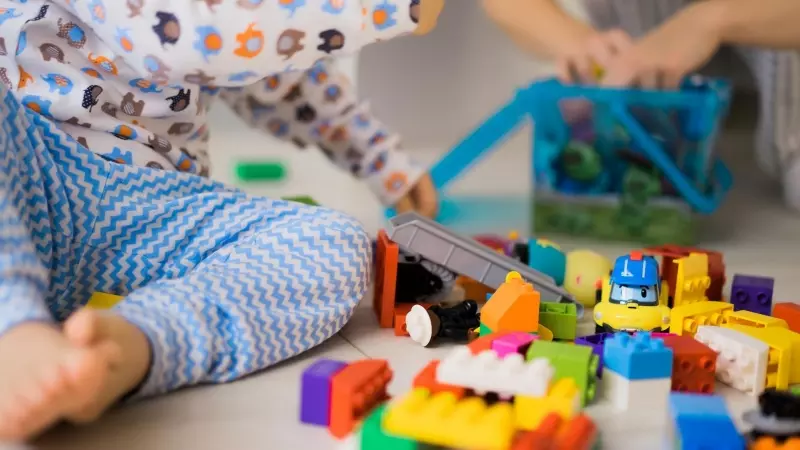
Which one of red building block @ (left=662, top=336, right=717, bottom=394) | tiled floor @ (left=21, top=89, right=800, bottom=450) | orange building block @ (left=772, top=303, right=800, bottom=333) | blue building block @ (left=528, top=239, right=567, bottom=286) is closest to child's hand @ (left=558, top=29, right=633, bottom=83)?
tiled floor @ (left=21, top=89, right=800, bottom=450)

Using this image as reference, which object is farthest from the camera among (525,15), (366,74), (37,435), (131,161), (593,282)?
(366,74)

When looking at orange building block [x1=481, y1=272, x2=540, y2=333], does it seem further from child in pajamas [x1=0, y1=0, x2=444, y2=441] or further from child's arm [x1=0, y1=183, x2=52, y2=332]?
child's arm [x1=0, y1=183, x2=52, y2=332]

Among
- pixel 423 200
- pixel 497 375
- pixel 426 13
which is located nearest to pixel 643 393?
pixel 497 375

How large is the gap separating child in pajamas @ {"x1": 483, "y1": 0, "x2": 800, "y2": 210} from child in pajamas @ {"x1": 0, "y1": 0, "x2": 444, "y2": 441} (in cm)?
47

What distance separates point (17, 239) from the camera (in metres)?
0.61

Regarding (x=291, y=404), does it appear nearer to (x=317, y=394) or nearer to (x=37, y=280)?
(x=317, y=394)

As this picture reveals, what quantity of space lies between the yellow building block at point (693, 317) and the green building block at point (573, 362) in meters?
0.15

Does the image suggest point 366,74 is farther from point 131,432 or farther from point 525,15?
point 131,432

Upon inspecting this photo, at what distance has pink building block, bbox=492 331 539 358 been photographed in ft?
2.10

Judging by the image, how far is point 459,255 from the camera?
85 centimetres

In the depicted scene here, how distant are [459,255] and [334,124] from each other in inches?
13.3

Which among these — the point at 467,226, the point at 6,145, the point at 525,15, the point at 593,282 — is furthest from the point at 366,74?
the point at 6,145

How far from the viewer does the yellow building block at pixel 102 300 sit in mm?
737

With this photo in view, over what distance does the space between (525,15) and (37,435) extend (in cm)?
97
